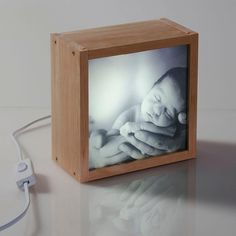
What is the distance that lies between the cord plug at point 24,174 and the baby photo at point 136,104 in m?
0.09

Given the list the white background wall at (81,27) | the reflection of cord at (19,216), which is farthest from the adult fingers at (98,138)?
the white background wall at (81,27)

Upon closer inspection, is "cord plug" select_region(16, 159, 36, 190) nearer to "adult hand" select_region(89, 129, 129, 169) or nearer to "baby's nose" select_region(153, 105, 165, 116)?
"adult hand" select_region(89, 129, 129, 169)

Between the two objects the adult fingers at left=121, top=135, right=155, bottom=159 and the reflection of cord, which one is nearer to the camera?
the reflection of cord

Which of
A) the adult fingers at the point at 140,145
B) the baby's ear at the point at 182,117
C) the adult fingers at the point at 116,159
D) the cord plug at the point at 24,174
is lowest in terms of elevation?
the cord plug at the point at 24,174

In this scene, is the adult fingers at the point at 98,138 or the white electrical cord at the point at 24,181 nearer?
the white electrical cord at the point at 24,181

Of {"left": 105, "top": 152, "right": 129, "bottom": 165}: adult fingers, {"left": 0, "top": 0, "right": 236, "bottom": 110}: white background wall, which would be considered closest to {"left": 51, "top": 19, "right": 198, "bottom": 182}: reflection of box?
{"left": 105, "top": 152, "right": 129, "bottom": 165}: adult fingers

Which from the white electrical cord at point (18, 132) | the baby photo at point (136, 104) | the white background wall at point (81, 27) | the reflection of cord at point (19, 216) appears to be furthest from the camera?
the white background wall at point (81, 27)

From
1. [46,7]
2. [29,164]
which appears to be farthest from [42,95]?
[29,164]

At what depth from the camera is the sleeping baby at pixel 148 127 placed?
57.9 inches

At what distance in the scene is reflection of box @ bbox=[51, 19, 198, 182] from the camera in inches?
55.7

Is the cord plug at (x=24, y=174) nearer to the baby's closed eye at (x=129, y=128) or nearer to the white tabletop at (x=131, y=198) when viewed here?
the white tabletop at (x=131, y=198)

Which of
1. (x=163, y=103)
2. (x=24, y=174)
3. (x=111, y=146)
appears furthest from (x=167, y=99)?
(x=24, y=174)

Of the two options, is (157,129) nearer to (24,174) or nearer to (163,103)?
(163,103)

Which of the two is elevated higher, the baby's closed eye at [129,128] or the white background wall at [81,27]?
the white background wall at [81,27]
